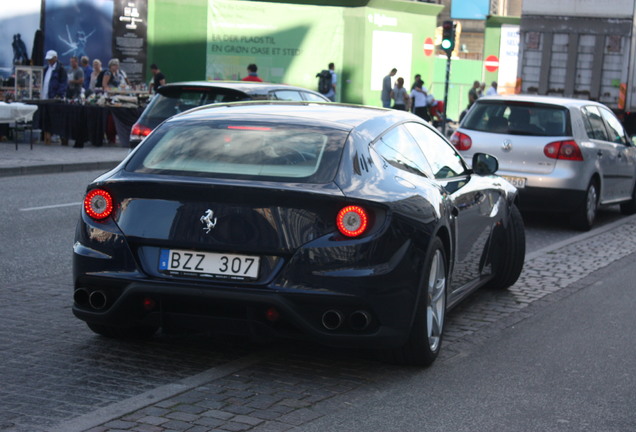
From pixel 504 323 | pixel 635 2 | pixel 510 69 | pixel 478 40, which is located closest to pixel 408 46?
pixel 510 69

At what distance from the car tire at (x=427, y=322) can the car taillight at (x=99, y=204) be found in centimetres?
167

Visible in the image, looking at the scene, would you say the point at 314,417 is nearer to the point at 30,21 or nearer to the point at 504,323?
the point at 504,323

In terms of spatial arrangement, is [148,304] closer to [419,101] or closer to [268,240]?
[268,240]

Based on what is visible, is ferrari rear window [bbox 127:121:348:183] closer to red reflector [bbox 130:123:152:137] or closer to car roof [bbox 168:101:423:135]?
car roof [bbox 168:101:423:135]

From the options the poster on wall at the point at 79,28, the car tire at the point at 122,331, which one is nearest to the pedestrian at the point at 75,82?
the poster on wall at the point at 79,28

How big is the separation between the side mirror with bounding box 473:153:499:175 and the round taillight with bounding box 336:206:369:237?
2.69 metres

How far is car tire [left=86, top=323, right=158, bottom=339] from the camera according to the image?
640 centimetres

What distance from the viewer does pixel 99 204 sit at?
5875 mm

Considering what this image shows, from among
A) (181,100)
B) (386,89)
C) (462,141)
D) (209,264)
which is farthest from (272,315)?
(386,89)

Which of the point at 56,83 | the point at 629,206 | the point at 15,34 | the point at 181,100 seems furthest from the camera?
the point at 15,34

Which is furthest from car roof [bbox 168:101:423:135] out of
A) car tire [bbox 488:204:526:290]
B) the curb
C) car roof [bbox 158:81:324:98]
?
the curb

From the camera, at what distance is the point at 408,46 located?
139 feet

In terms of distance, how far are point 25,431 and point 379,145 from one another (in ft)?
8.58

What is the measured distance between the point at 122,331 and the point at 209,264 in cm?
106
